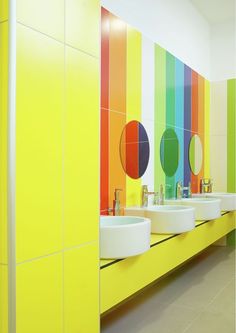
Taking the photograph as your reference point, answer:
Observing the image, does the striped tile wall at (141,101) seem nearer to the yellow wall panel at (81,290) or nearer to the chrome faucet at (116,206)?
the chrome faucet at (116,206)

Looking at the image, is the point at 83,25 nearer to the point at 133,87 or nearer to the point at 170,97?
the point at 133,87

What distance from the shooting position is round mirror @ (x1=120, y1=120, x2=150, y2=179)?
3.00 m

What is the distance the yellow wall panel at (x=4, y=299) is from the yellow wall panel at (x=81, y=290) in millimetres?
305

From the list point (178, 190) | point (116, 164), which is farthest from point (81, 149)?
point (178, 190)

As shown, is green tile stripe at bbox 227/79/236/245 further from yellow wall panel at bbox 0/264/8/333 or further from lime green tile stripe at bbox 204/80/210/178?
yellow wall panel at bbox 0/264/8/333

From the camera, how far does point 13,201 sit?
1.36 metres

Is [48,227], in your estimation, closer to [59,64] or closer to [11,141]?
[11,141]

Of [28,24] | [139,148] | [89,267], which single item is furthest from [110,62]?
[89,267]

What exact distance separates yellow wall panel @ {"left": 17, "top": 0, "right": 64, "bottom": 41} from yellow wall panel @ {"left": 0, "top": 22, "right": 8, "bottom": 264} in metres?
0.09

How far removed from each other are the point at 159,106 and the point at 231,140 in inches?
66.1

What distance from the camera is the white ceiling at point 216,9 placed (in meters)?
4.42

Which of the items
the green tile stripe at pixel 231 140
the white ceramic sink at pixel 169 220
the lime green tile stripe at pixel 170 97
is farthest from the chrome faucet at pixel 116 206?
the green tile stripe at pixel 231 140

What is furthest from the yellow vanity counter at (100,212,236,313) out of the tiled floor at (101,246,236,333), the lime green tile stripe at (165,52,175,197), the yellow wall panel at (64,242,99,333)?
the lime green tile stripe at (165,52,175,197)

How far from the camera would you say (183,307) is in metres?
2.80
